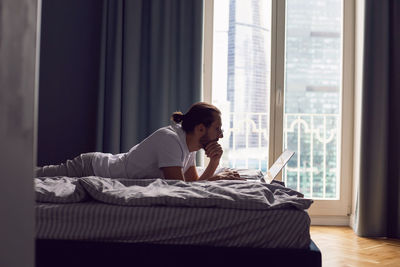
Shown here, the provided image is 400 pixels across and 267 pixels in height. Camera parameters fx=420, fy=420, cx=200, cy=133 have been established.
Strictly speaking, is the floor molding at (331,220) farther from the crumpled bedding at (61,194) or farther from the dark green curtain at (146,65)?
the crumpled bedding at (61,194)

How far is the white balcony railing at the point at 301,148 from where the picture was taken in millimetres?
4090

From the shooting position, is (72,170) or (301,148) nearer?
(72,170)

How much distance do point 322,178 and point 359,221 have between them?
0.90 m

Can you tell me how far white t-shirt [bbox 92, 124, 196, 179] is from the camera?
2.01m

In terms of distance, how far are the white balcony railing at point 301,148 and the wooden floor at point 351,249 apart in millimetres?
521

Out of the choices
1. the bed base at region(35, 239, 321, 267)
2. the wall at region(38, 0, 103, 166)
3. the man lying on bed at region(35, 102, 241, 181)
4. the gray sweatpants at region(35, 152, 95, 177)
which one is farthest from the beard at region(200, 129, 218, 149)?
the wall at region(38, 0, 103, 166)

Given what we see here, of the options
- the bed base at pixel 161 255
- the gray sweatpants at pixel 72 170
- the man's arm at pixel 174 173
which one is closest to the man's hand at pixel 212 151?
the man's arm at pixel 174 173

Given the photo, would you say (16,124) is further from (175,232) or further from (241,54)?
(241,54)

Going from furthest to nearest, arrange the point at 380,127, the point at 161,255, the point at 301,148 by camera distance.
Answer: the point at 301,148, the point at 380,127, the point at 161,255

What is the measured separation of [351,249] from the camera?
2822 mm

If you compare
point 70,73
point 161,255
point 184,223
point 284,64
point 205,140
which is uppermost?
point 284,64

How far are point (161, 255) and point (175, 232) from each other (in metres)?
0.09

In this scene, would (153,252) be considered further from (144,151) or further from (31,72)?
(31,72)

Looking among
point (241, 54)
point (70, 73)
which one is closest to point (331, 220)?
point (241, 54)
